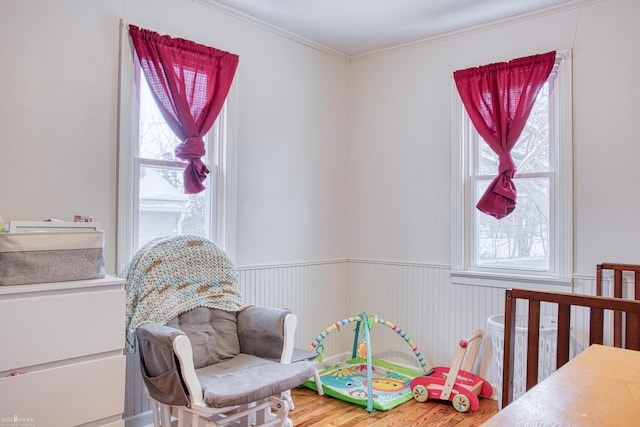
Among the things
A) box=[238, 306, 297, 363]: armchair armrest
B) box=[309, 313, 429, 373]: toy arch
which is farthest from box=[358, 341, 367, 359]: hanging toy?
box=[238, 306, 297, 363]: armchair armrest

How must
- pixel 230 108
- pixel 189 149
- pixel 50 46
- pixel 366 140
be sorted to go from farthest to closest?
pixel 366 140 → pixel 230 108 → pixel 189 149 → pixel 50 46

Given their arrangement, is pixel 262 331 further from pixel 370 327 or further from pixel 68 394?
pixel 370 327

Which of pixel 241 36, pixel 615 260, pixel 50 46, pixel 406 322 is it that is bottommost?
pixel 406 322

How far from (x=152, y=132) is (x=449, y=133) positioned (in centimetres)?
212

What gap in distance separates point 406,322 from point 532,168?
1494 millimetres

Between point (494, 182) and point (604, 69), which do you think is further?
point (494, 182)

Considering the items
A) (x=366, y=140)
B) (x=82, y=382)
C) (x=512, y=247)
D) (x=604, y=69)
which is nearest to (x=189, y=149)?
(x=82, y=382)

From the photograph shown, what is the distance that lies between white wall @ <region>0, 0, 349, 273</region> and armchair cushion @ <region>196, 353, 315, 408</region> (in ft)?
2.83

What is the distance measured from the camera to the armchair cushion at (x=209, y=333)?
2557mm

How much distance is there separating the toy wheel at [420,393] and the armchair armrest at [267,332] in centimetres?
109

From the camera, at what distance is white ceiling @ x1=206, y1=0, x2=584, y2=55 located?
316 centimetres

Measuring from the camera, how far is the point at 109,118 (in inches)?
105

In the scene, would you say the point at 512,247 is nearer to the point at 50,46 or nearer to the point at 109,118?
the point at 109,118

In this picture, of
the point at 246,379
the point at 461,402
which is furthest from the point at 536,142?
the point at 246,379
